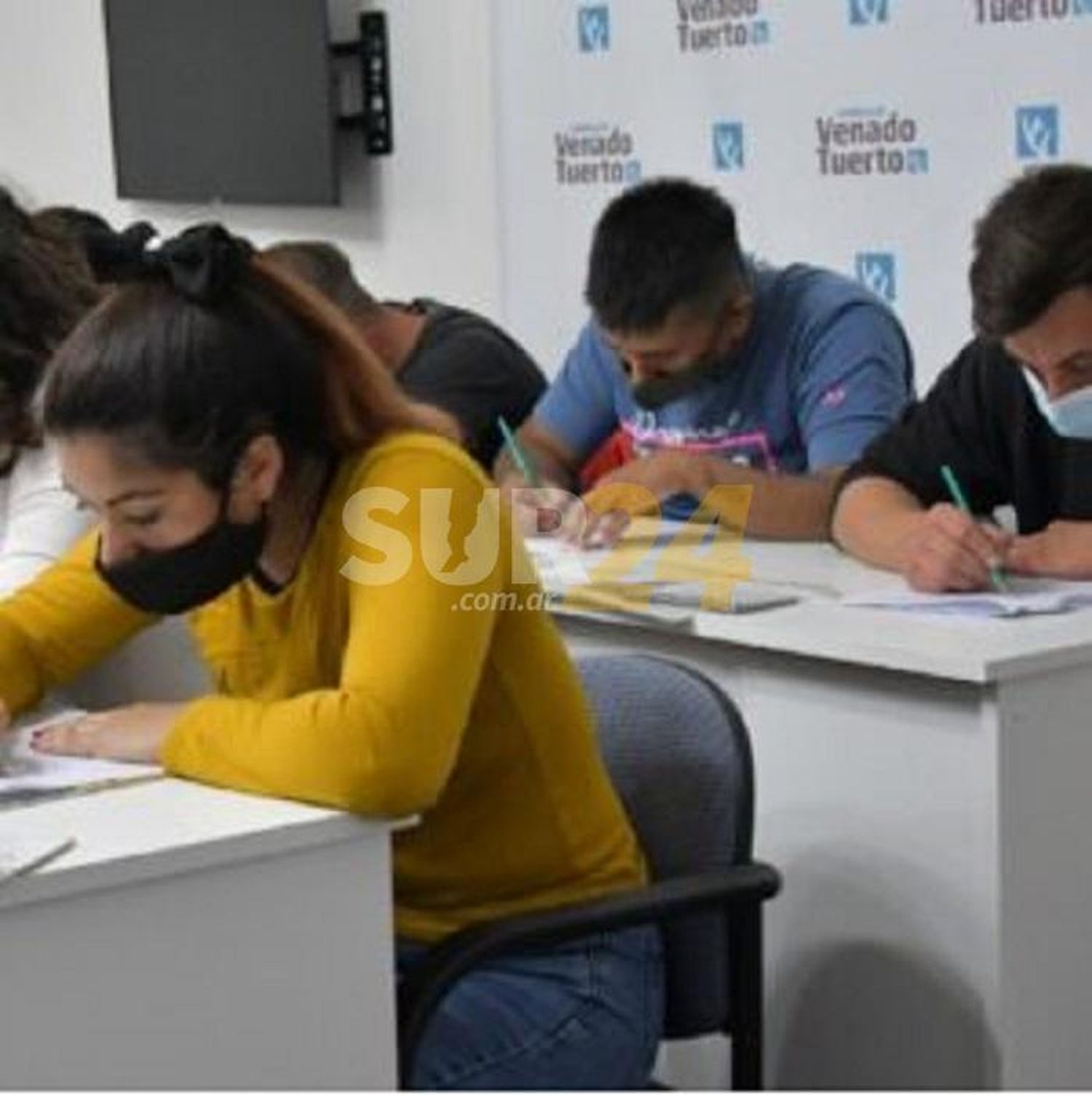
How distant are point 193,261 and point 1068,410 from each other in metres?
1.31

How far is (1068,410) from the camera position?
9.78ft

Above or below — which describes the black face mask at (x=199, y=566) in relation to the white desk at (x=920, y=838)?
above

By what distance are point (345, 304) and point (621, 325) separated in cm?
54

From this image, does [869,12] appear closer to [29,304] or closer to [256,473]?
[29,304]

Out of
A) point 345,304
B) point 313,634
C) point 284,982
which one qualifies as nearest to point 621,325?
point 345,304

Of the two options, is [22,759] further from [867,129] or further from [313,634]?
[867,129]

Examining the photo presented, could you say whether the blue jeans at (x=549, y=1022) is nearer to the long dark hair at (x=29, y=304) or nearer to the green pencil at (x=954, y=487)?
the long dark hair at (x=29, y=304)

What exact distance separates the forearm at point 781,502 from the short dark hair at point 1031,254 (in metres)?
0.50

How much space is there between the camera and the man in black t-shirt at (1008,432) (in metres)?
2.86

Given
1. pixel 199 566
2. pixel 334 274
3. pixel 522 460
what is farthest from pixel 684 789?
pixel 334 274

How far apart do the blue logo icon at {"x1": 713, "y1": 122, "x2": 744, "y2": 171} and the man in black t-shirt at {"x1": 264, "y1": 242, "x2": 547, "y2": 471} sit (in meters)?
0.74

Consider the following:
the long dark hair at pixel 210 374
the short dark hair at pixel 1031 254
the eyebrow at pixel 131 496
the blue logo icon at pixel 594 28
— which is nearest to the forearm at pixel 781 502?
the short dark hair at pixel 1031 254

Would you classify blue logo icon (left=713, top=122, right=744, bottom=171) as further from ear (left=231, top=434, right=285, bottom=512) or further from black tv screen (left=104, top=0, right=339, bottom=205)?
ear (left=231, top=434, right=285, bottom=512)

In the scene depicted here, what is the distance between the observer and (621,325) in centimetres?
353
